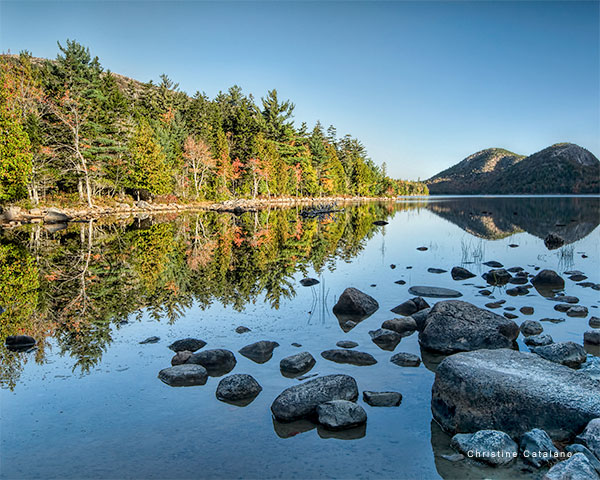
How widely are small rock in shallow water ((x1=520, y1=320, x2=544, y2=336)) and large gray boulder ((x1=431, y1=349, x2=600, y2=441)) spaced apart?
3.07 meters

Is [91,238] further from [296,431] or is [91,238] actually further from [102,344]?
[296,431]

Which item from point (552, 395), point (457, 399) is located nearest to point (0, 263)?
point (457, 399)

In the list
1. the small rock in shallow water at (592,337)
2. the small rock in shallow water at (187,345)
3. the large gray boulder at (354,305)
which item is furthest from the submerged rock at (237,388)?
the small rock in shallow water at (592,337)

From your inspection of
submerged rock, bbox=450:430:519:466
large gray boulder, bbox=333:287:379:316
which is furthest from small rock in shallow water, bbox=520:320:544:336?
submerged rock, bbox=450:430:519:466

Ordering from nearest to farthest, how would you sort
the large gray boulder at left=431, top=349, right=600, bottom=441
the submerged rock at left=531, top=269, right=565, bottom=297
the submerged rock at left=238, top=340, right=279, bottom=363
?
the large gray boulder at left=431, top=349, right=600, bottom=441
the submerged rock at left=238, top=340, right=279, bottom=363
the submerged rock at left=531, top=269, right=565, bottom=297

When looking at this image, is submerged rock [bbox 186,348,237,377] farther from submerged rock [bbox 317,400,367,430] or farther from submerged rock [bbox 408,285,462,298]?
submerged rock [bbox 408,285,462,298]

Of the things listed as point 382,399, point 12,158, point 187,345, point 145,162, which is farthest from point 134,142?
point 382,399

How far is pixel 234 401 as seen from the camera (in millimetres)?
6121

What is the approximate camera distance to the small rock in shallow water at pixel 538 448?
4.53 meters

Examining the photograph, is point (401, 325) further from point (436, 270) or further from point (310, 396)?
point (436, 270)

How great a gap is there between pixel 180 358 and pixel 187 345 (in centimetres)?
74

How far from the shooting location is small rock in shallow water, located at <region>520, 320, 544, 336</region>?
8.69 m

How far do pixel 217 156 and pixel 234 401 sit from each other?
68.9 m

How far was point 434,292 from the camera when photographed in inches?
480
